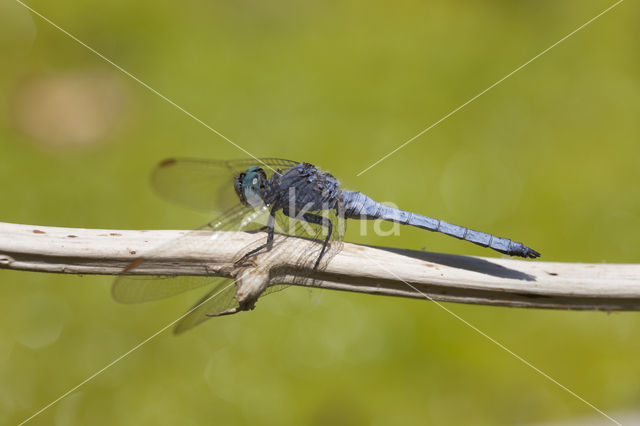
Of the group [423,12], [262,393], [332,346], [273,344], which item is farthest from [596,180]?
[262,393]

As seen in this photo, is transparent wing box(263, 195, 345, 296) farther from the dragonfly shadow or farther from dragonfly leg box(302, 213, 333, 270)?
the dragonfly shadow

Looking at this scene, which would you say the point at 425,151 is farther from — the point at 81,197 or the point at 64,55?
the point at 64,55

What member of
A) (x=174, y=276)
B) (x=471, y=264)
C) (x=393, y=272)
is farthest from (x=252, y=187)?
(x=471, y=264)

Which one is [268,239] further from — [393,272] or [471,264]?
[471,264]

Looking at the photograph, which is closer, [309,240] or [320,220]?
[309,240]

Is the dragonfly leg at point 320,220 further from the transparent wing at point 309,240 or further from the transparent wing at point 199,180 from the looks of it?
the transparent wing at point 199,180

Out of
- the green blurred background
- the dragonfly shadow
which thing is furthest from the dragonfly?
the green blurred background
